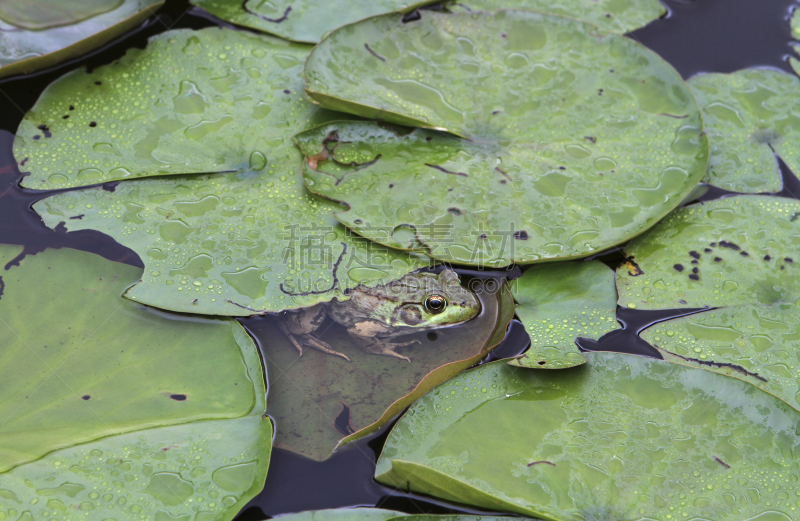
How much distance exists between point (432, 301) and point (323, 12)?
1.94 metres

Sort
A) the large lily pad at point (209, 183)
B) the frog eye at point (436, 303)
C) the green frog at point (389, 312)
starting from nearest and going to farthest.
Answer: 1. the large lily pad at point (209, 183)
2. the green frog at point (389, 312)
3. the frog eye at point (436, 303)

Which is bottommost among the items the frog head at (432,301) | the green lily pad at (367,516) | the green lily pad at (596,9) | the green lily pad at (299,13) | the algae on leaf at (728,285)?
the green lily pad at (367,516)

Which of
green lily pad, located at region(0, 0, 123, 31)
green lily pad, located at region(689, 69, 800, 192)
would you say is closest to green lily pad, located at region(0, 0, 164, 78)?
green lily pad, located at region(0, 0, 123, 31)

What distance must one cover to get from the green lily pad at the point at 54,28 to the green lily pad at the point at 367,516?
274 centimetres

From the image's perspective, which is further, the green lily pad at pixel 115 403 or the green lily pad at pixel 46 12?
the green lily pad at pixel 46 12

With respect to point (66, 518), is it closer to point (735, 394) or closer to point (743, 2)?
point (735, 394)

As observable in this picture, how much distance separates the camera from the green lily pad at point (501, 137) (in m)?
2.45

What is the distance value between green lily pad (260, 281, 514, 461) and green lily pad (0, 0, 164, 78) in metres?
1.97

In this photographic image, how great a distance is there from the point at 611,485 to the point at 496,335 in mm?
803

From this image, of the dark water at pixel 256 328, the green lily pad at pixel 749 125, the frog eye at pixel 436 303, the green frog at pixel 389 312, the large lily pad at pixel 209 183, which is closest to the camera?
the dark water at pixel 256 328

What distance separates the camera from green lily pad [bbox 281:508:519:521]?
189cm

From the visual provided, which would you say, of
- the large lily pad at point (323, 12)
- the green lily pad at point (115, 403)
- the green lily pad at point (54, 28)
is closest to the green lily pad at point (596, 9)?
the large lily pad at point (323, 12)

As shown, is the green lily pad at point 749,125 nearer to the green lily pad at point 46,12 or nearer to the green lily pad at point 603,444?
the green lily pad at point 603,444

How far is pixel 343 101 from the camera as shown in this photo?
2.57 metres
